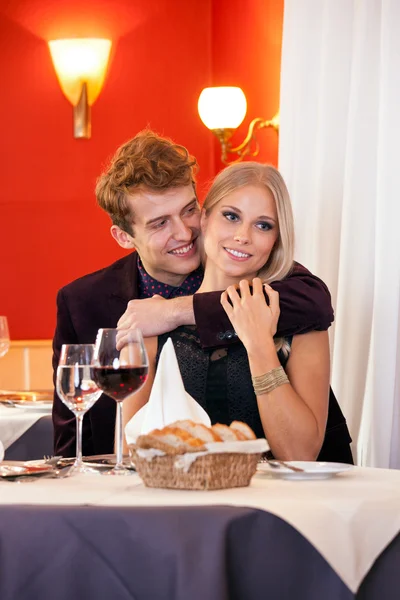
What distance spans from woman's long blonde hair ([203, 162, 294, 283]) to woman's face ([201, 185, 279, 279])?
1 centimetres

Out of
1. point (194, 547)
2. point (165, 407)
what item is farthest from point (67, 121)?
point (194, 547)

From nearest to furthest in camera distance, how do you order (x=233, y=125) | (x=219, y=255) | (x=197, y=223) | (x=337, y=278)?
(x=219, y=255) < (x=197, y=223) < (x=337, y=278) < (x=233, y=125)

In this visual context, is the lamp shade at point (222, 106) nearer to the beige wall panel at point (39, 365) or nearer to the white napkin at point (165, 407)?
the beige wall panel at point (39, 365)

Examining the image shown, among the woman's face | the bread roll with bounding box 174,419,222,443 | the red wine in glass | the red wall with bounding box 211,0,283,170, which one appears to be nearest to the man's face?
the woman's face

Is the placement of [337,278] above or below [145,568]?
Answer: above

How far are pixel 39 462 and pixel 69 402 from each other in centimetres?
15

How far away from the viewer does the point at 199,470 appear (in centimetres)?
133

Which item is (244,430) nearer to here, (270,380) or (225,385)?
(270,380)

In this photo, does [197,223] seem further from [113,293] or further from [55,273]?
[55,273]

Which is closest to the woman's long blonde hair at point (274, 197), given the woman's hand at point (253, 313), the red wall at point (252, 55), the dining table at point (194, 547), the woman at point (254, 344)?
the woman at point (254, 344)

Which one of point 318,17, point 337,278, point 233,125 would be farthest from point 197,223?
point 233,125

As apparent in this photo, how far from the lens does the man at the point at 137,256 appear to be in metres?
2.43

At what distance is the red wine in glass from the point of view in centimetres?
150

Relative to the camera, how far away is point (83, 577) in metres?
1.20
